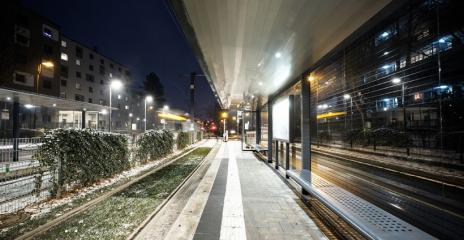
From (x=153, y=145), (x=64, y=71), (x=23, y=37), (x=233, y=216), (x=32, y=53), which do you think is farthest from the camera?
(x=64, y=71)

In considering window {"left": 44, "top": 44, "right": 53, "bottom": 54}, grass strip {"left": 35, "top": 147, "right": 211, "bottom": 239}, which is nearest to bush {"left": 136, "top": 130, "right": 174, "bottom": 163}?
grass strip {"left": 35, "top": 147, "right": 211, "bottom": 239}

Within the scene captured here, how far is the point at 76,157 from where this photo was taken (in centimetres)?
445

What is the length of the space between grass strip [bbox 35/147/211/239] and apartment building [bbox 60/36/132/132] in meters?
24.7

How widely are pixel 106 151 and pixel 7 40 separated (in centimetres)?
1725

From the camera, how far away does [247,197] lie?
Answer: 13.7ft

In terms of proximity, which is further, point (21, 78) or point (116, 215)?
point (21, 78)

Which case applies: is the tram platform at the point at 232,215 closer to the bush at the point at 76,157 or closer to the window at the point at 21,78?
the bush at the point at 76,157

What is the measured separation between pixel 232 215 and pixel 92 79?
4286 cm

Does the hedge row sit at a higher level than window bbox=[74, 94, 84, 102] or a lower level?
A: lower

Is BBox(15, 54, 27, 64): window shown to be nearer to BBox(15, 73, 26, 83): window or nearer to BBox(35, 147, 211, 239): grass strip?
BBox(15, 73, 26, 83): window

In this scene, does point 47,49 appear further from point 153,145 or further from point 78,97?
point 153,145

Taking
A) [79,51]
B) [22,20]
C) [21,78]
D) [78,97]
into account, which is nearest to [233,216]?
[21,78]

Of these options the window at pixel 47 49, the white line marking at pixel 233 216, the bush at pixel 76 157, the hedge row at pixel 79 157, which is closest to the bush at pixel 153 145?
the hedge row at pixel 79 157

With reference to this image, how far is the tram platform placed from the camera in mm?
2717
